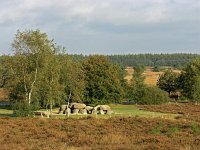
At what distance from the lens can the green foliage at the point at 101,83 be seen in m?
89.9

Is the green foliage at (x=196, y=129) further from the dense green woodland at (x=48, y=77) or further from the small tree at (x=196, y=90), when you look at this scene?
the small tree at (x=196, y=90)

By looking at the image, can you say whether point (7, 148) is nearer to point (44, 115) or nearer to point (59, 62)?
point (44, 115)

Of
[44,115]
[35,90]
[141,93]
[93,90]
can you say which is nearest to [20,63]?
[35,90]

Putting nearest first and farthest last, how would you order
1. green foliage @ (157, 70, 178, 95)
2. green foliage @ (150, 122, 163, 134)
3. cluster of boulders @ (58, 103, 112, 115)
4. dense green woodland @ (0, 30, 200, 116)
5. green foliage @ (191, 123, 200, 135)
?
green foliage @ (191, 123, 200, 135), green foliage @ (150, 122, 163, 134), dense green woodland @ (0, 30, 200, 116), cluster of boulders @ (58, 103, 112, 115), green foliage @ (157, 70, 178, 95)

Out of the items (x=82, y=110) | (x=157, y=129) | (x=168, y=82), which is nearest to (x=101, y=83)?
(x=82, y=110)

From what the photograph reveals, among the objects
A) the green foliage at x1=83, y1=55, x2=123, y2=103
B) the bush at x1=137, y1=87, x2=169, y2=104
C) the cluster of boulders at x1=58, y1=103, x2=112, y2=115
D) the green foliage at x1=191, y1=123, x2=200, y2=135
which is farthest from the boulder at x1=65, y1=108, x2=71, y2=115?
the bush at x1=137, y1=87, x2=169, y2=104

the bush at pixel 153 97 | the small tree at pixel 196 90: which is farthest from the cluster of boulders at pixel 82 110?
the small tree at pixel 196 90

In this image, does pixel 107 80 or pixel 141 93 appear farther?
pixel 141 93

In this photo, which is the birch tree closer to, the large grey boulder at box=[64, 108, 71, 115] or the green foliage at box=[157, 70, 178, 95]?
the large grey boulder at box=[64, 108, 71, 115]

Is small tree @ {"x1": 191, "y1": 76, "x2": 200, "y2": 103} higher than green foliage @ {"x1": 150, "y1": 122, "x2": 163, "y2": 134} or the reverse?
higher

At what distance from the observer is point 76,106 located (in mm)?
71562

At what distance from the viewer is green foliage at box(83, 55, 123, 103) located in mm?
89938

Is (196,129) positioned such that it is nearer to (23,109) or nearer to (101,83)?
(23,109)

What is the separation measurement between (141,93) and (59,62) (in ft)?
116
